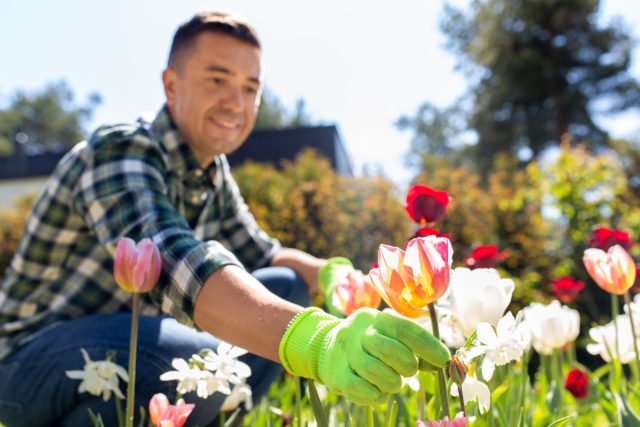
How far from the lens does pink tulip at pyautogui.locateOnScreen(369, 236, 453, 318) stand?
0.69 meters

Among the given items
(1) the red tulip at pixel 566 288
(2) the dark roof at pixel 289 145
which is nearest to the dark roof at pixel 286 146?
(2) the dark roof at pixel 289 145

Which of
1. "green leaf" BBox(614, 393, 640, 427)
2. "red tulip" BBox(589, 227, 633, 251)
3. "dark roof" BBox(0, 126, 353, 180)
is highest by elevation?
"red tulip" BBox(589, 227, 633, 251)

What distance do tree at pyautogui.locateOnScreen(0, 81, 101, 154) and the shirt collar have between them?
107 ft

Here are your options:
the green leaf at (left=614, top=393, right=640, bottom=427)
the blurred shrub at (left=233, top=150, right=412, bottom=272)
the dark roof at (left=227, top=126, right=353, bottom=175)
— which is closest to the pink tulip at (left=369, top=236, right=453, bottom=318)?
the green leaf at (left=614, top=393, right=640, bottom=427)

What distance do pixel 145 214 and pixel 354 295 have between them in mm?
496

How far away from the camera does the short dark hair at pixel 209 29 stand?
1.64 meters

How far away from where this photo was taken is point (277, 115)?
32.4m

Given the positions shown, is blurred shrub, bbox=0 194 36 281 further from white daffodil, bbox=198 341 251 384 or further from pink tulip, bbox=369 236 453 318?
pink tulip, bbox=369 236 453 318

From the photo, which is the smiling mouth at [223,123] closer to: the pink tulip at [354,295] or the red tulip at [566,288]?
the pink tulip at [354,295]

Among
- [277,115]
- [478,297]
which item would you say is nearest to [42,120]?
[277,115]

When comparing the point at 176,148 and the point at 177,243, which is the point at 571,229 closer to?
the point at 176,148

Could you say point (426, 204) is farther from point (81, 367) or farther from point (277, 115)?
point (277, 115)

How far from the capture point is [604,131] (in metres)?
14.9

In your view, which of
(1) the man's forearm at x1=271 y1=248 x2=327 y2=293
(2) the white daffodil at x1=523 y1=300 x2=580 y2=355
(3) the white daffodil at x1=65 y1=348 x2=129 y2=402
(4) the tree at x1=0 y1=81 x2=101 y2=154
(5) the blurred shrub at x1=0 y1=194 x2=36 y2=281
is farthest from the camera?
(4) the tree at x1=0 y1=81 x2=101 y2=154
